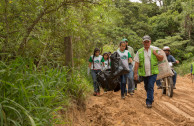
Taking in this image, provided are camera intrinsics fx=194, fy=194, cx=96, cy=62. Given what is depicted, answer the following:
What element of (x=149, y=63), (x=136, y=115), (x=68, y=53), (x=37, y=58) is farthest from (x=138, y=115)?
(x=37, y=58)

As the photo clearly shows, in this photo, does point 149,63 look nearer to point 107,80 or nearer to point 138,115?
point 138,115

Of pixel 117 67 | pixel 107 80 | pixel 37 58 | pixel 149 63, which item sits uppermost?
pixel 37 58

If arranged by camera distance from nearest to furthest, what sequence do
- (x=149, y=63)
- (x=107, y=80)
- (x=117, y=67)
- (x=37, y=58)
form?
(x=37, y=58) < (x=149, y=63) < (x=117, y=67) < (x=107, y=80)

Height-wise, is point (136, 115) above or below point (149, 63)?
below

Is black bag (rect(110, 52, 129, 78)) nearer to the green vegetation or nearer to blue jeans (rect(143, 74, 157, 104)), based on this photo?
blue jeans (rect(143, 74, 157, 104))

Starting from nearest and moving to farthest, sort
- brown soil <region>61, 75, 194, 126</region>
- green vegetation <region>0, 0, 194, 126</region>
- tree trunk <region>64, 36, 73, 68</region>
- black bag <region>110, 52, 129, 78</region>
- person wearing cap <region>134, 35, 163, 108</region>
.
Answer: green vegetation <region>0, 0, 194, 126</region> → brown soil <region>61, 75, 194, 126</region> → tree trunk <region>64, 36, 73, 68</region> → person wearing cap <region>134, 35, 163, 108</region> → black bag <region>110, 52, 129, 78</region>

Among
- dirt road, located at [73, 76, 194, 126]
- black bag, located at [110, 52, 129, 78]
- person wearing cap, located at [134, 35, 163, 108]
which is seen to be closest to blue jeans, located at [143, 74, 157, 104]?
person wearing cap, located at [134, 35, 163, 108]

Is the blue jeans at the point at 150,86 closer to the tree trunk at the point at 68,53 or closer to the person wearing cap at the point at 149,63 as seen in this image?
the person wearing cap at the point at 149,63

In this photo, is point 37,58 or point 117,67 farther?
point 117,67

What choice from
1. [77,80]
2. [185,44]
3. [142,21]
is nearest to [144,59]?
[77,80]

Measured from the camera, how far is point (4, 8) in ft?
11.6

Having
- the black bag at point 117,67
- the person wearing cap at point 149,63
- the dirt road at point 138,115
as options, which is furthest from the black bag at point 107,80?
the person wearing cap at point 149,63

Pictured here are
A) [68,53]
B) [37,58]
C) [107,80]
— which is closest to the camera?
[37,58]

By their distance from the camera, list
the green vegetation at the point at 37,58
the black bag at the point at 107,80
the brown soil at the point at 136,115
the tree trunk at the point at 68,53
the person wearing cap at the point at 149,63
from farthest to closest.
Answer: the black bag at the point at 107,80, the person wearing cap at the point at 149,63, the tree trunk at the point at 68,53, the brown soil at the point at 136,115, the green vegetation at the point at 37,58
